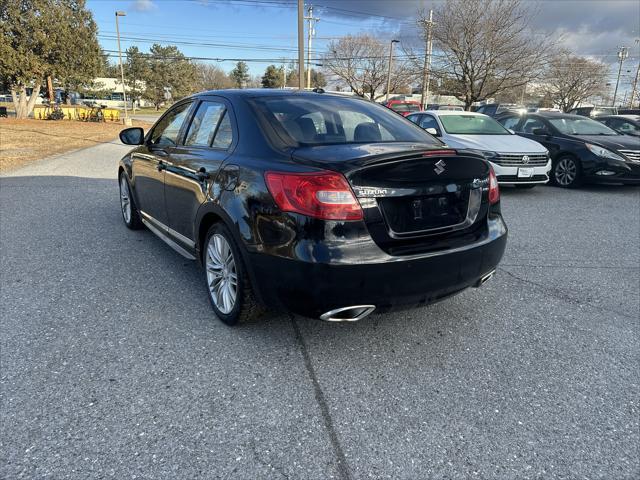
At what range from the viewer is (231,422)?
2.36 m

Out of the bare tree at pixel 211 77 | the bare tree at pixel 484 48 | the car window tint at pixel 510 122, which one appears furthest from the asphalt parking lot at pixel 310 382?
the bare tree at pixel 211 77

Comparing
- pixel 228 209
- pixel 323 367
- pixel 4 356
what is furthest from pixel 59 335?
pixel 323 367

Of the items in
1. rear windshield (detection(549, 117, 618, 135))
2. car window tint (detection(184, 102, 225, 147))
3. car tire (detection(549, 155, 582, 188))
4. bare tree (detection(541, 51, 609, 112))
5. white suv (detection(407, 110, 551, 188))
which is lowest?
car tire (detection(549, 155, 582, 188))

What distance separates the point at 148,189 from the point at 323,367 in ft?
8.99

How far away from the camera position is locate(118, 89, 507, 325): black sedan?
255 centimetres

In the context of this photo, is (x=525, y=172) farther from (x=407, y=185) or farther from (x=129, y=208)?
(x=407, y=185)

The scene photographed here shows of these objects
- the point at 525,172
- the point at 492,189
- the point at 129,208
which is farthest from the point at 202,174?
the point at 525,172

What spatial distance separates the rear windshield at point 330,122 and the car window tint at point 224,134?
227 millimetres

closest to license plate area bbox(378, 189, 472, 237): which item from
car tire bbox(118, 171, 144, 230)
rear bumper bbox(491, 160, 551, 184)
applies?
car tire bbox(118, 171, 144, 230)

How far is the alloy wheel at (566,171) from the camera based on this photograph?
31.3 ft

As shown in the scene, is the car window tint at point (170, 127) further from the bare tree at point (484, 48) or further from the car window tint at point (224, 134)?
the bare tree at point (484, 48)

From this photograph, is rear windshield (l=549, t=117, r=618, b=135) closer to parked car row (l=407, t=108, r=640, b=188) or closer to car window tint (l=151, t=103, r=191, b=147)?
parked car row (l=407, t=108, r=640, b=188)

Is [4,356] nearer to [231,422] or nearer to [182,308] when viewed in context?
[182,308]

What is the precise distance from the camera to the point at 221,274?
3314mm
